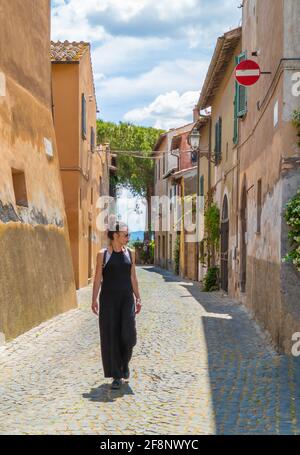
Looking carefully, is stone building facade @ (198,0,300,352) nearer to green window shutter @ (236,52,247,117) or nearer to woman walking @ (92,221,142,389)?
green window shutter @ (236,52,247,117)

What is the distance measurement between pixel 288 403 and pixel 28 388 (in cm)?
254

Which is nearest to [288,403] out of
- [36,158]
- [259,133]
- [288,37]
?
[288,37]

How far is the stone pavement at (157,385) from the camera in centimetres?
532

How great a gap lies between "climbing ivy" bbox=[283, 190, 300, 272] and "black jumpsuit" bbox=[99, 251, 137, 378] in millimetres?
2423

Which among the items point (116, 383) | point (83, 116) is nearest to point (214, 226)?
point (83, 116)

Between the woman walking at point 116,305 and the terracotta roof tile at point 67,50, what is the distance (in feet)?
46.3

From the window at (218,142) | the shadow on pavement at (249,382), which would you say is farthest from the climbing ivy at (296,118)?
the window at (218,142)

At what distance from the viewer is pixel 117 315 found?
6.78m

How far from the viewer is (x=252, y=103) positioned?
1306 centimetres

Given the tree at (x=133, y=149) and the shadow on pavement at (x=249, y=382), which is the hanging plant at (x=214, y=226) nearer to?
the shadow on pavement at (x=249, y=382)

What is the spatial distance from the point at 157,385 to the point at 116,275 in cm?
120

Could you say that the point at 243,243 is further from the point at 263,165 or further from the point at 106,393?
the point at 106,393

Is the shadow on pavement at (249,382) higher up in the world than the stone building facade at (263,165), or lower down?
lower down

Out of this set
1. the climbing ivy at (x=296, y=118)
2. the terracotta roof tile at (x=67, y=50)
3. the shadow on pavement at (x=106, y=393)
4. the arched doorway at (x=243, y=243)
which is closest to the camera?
the shadow on pavement at (x=106, y=393)
